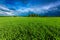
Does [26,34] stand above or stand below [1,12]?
below

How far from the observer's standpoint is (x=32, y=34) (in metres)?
4.86

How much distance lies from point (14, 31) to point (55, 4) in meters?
2.75

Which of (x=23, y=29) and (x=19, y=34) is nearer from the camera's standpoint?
(x=19, y=34)

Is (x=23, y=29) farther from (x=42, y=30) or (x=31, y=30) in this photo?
(x=42, y=30)

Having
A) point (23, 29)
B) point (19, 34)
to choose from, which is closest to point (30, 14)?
point (23, 29)

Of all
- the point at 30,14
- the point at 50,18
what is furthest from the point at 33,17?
the point at 50,18

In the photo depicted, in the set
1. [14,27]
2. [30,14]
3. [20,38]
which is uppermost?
[30,14]

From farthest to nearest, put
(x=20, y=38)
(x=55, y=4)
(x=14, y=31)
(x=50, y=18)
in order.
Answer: (x=50, y=18)
(x=55, y=4)
(x=14, y=31)
(x=20, y=38)

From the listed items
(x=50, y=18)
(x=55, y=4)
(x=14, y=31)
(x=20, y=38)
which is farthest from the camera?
(x=50, y=18)

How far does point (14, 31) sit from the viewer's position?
500 cm

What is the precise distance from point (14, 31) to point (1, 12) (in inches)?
68.3

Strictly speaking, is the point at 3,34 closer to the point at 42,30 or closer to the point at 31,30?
the point at 31,30

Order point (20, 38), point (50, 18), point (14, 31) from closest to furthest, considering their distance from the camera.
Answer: point (20, 38) < point (14, 31) < point (50, 18)

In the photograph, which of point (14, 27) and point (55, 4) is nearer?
point (14, 27)
